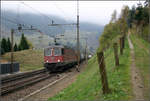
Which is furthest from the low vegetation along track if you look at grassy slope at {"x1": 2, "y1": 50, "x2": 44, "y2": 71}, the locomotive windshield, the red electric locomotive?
grassy slope at {"x1": 2, "y1": 50, "x2": 44, "y2": 71}

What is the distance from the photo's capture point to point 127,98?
7.58 m

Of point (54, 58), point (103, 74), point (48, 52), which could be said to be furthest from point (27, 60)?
point (103, 74)

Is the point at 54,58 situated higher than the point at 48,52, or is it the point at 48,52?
the point at 48,52

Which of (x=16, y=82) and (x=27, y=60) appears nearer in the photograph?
(x=16, y=82)

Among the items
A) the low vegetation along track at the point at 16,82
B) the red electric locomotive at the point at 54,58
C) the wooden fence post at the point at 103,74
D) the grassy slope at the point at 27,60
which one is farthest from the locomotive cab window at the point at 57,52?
the wooden fence post at the point at 103,74

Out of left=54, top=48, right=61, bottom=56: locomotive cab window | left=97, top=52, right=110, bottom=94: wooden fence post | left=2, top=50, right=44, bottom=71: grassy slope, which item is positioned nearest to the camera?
left=97, top=52, right=110, bottom=94: wooden fence post

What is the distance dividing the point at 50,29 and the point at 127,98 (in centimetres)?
2222

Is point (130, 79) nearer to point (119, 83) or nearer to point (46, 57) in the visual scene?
point (119, 83)

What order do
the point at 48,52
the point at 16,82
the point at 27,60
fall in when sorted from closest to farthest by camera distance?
the point at 16,82, the point at 48,52, the point at 27,60

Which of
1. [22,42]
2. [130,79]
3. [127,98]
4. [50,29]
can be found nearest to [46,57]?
[50,29]

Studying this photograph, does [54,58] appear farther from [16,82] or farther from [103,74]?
[103,74]

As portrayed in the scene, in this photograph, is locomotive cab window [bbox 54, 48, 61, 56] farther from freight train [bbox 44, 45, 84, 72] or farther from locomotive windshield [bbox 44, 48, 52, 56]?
locomotive windshield [bbox 44, 48, 52, 56]

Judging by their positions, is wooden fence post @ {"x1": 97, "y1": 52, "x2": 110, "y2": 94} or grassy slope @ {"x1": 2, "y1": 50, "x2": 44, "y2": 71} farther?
grassy slope @ {"x1": 2, "y1": 50, "x2": 44, "y2": 71}

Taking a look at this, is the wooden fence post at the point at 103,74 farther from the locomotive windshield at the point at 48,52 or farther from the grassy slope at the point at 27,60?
the grassy slope at the point at 27,60
